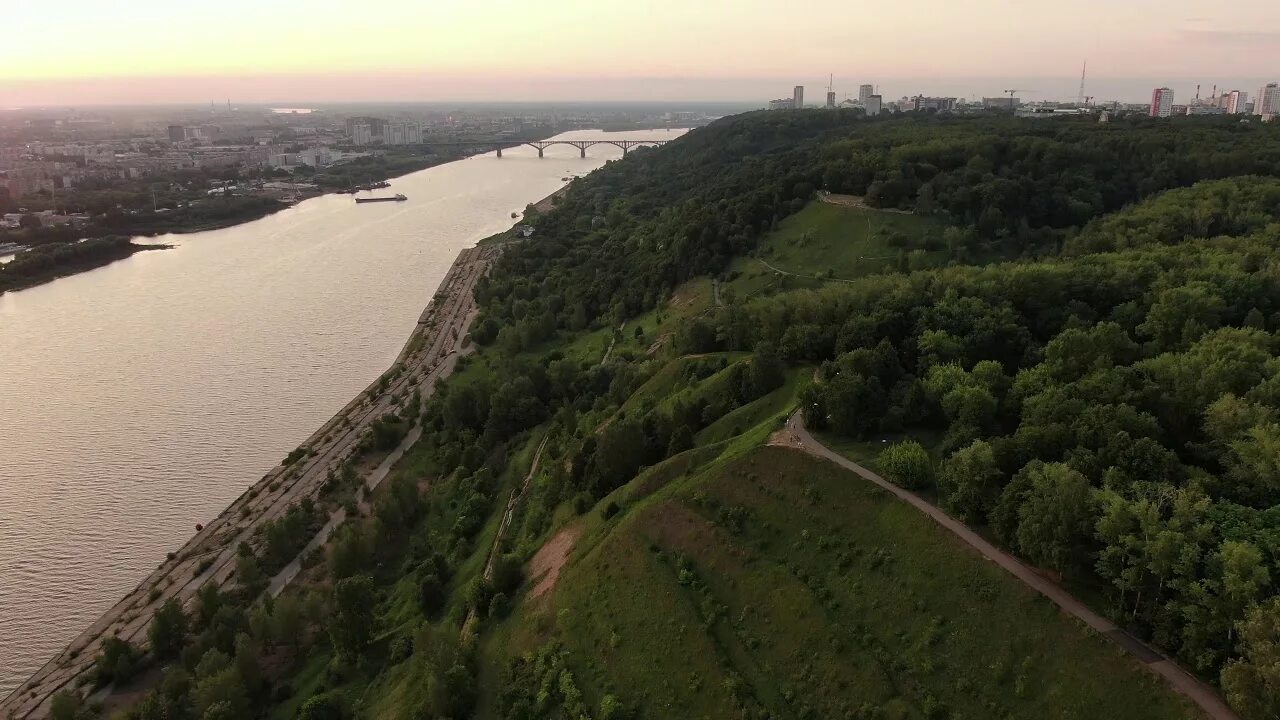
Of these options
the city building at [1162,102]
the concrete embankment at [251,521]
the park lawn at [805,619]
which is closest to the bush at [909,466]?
the park lawn at [805,619]

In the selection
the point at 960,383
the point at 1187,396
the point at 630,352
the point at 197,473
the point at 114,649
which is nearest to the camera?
the point at 1187,396

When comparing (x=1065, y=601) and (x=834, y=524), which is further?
(x=834, y=524)

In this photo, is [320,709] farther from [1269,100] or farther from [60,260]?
[1269,100]

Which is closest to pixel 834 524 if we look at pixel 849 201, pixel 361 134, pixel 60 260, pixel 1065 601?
pixel 1065 601

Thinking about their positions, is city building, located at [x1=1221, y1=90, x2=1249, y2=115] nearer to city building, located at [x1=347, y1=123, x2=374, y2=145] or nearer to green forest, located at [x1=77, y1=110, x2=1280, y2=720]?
green forest, located at [x1=77, y1=110, x2=1280, y2=720]

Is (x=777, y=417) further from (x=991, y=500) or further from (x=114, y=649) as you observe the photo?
(x=114, y=649)

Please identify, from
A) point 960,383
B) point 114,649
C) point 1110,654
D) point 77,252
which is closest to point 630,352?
point 960,383
